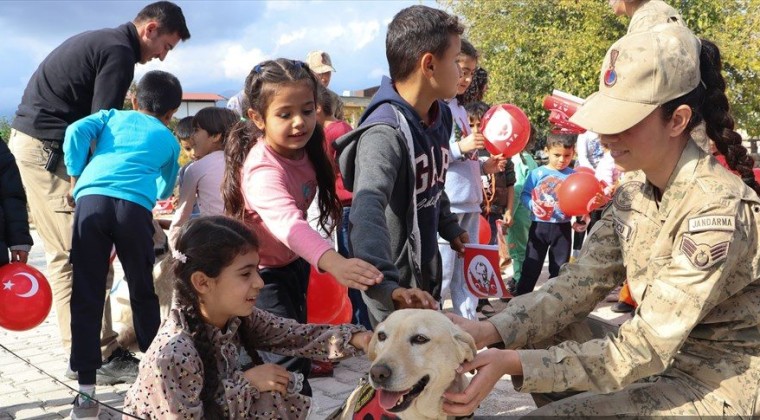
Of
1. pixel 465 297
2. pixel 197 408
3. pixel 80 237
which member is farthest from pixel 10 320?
pixel 465 297

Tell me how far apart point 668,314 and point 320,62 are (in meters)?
6.11

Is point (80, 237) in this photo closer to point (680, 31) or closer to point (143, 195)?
point (143, 195)

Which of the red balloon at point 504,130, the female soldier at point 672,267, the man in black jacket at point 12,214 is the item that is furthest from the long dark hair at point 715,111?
the man in black jacket at point 12,214

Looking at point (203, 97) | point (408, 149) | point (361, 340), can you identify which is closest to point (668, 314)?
point (361, 340)

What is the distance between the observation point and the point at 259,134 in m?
3.44

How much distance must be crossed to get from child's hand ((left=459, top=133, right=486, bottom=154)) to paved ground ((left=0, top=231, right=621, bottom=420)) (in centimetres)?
179

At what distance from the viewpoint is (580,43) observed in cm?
2719

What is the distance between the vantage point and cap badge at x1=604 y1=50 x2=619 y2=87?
7.96ft

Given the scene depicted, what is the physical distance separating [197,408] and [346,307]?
6.69 feet

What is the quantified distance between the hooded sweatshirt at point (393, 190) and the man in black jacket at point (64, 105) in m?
2.39

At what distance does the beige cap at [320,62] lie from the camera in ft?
25.3

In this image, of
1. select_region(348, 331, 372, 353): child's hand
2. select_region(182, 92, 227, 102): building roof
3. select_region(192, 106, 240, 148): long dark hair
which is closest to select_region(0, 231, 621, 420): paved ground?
select_region(348, 331, 372, 353): child's hand

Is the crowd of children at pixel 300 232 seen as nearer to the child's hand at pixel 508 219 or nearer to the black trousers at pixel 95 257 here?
the black trousers at pixel 95 257

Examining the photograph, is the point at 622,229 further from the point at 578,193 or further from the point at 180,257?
the point at 578,193
